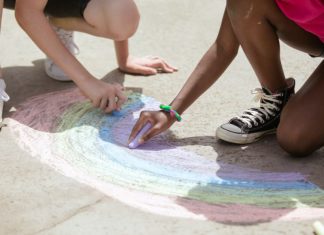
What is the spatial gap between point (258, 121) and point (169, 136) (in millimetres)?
340

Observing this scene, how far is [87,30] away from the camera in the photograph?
8.59 feet

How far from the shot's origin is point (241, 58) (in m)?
2.92

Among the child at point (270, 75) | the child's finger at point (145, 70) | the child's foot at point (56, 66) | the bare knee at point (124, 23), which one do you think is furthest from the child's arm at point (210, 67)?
the child's foot at point (56, 66)

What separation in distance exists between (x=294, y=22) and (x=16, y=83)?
1.29m

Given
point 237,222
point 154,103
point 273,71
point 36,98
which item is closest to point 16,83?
point 36,98

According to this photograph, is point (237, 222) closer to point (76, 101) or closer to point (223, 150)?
point (223, 150)

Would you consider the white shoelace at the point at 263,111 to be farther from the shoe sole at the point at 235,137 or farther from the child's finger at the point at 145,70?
the child's finger at the point at 145,70

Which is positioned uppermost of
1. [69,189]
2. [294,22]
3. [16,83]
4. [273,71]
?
[294,22]

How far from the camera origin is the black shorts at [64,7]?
99.6 inches

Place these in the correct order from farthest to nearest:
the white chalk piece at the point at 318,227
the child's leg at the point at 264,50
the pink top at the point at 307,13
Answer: the child's leg at the point at 264,50 → the pink top at the point at 307,13 → the white chalk piece at the point at 318,227

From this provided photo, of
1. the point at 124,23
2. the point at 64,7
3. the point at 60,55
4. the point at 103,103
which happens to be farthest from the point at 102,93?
the point at 64,7

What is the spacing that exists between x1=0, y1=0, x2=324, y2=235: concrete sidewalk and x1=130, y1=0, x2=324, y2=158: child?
0.23ft

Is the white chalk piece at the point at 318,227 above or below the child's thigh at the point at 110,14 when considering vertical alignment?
below

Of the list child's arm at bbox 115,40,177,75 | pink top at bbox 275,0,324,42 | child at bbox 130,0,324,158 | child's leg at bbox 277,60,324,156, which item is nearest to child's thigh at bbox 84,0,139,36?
child's arm at bbox 115,40,177,75
